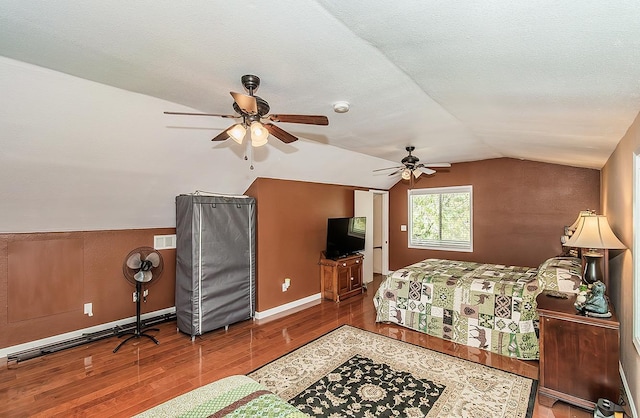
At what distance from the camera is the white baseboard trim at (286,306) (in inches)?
186

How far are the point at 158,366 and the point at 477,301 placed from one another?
3677 mm

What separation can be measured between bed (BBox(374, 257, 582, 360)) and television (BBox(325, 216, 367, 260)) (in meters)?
1.40

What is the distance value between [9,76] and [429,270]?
4.77 m

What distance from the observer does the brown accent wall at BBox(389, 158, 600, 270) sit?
5102mm

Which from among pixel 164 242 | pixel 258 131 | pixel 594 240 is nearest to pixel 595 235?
pixel 594 240

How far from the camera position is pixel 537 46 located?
1.32m

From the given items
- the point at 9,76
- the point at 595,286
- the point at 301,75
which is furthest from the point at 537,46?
the point at 9,76

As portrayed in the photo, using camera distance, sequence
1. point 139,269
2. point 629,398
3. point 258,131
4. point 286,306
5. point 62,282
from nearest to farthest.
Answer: point 258,131 < point 629,398 < point 62,282 < point 139,269 < point 286,306

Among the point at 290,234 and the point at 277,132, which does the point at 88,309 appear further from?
the point at 277,132

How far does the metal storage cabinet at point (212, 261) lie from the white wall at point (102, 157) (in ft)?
1.20

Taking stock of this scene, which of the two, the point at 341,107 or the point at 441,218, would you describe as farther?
the point at 441,218

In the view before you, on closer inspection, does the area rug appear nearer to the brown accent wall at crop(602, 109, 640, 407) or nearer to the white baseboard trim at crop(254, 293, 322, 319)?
the brown accent wall at crop(602, 109, 640, 407)

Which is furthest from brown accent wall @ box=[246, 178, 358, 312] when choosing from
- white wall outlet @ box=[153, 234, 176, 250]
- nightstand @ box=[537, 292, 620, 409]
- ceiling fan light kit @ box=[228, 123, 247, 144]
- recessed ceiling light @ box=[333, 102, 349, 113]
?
nightstand @ box=[537, 292, 620, 409]

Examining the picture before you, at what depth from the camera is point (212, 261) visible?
4.18 m
